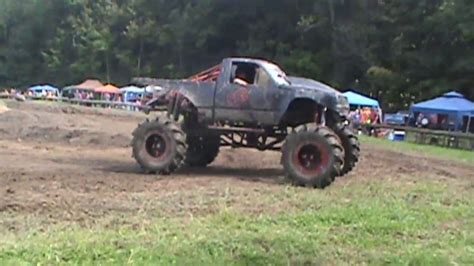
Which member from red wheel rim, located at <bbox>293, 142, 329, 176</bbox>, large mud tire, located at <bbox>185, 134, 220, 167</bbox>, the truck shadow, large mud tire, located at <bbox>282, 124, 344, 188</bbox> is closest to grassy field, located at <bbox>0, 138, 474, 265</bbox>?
large mud tire, located at <bbox>282, 124, 344, 188</bbox>

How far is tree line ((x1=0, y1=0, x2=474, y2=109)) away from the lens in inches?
1971

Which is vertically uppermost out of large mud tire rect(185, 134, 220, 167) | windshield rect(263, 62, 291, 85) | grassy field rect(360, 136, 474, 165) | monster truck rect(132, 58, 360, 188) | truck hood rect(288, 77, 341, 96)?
windshield rect(263, 62, 291, 85)

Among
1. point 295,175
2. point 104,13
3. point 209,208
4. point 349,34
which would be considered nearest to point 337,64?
point 349,34

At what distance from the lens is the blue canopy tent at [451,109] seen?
36.4 meters

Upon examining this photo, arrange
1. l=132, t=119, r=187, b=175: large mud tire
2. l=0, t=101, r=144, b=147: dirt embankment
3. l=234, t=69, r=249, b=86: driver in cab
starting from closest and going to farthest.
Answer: l=132, t=119, r=187, b=175: large mud tire < l=234, t=69, r=249, b=86: driver in cab < l=0, t=101, r=144, b=147: dirt embankment

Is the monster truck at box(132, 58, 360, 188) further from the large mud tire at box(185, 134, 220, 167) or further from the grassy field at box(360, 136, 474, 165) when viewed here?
the grassy field at box(360, 136, 474, 165)

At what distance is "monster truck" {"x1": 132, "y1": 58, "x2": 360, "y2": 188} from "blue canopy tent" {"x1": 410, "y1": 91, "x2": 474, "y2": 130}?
23.0 metres

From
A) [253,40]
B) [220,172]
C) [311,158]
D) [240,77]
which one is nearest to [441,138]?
[220,172]

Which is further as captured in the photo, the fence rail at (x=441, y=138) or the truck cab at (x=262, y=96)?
the fence rail at (x=441, y=138)

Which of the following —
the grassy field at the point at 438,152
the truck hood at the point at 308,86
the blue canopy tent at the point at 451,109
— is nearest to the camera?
the truck hood at the point at 308,86

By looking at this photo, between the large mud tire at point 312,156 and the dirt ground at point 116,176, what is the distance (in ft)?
1.34

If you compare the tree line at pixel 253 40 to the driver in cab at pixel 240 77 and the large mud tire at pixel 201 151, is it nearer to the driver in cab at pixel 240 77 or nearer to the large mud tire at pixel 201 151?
the large mud tire at pixel 201 151

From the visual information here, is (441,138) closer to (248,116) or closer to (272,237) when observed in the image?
(248,116)

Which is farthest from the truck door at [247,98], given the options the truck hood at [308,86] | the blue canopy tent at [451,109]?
the blue canopy tent at [451,109]
